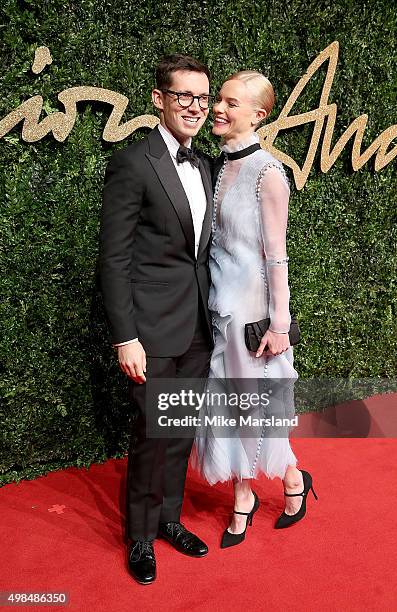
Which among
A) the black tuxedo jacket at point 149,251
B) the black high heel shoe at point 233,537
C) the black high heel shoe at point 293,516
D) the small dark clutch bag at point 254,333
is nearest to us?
the black tuxedo jacket at point 149,251

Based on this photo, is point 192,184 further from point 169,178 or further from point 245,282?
point 245,282

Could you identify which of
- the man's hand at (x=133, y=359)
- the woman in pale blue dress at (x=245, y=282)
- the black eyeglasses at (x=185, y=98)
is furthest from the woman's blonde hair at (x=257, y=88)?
the man's hand at (x=133, y=359)

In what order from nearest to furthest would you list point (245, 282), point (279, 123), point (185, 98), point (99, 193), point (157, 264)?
1. point (185, 98)
2. point (157, 264)
3. point (245, 282)
4. point (99, 193)
5. point (279, 123)

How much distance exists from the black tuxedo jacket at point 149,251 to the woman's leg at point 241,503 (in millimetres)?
708

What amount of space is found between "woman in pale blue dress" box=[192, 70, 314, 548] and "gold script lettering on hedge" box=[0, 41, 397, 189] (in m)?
0.82

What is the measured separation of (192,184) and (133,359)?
0.71 metres

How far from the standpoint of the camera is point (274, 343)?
2.61 m

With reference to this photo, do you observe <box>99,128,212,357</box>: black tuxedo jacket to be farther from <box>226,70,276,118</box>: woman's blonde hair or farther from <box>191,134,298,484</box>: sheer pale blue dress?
<box>226,70,276,118</box>: woman's blonde hair

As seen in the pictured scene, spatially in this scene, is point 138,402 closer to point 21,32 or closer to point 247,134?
point 247,134

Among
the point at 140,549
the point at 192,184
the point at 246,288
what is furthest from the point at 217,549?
the point at 192,184

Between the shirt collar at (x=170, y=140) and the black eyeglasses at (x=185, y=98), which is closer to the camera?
the black eyeglasses at (x=185, y=98)

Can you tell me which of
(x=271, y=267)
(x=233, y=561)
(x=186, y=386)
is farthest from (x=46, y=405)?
(x=271, y=267)

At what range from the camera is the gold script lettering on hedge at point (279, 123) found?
309 cm

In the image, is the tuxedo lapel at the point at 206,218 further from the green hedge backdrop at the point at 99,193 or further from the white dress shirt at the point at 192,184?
the green hedge backdrop at the point at 99,193
